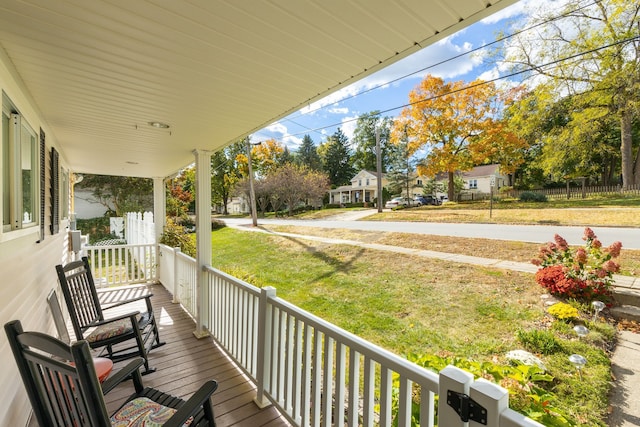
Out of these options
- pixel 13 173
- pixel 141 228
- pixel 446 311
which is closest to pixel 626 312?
pixel 446 311

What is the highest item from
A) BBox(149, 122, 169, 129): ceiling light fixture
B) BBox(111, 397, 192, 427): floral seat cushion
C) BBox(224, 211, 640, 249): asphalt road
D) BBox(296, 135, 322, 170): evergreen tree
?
BBox(296, 135, 322, 170): evergreen tree

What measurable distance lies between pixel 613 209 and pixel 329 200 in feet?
79.9

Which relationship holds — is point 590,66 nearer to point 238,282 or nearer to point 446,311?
point 446,311

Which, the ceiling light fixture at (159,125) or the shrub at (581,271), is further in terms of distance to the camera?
the shrub at (581,271)

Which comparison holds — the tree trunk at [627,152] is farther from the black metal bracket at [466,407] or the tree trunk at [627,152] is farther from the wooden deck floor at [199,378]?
the wooden deck floor at [199,378]

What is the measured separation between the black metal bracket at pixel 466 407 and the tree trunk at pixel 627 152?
11.3 m

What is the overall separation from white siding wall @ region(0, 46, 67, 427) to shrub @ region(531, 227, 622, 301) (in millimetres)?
6047

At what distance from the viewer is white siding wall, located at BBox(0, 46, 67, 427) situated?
135 centimetres

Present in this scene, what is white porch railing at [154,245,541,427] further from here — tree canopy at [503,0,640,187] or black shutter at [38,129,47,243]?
tree canopy at [503,0,640,187]

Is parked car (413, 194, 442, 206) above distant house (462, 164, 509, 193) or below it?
below

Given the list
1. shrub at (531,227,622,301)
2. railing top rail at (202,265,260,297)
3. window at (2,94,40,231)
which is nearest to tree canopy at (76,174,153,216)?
railing top rail at (202,265,260,297)

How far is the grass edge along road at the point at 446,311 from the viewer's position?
2828 mm

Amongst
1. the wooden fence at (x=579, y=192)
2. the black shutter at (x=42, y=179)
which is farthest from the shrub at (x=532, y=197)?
the black shutter at (x=42, y=179)

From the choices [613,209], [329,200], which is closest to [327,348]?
[613,209]
